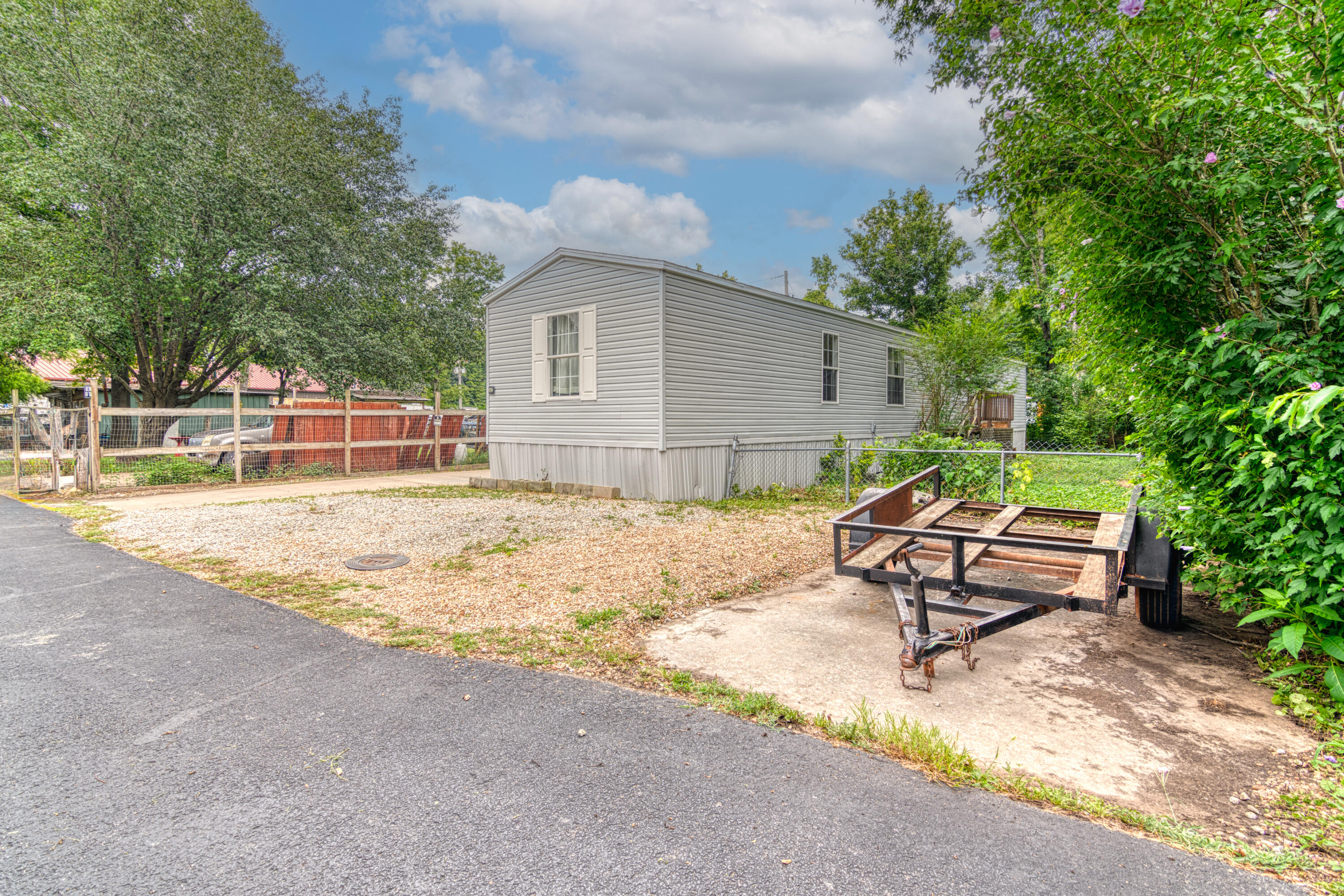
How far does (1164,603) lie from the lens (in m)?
3.80

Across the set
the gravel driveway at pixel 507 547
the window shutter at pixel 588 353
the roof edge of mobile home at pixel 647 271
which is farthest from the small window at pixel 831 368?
the window shutter at pixel 588 353

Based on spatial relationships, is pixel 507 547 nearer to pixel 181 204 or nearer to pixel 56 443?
pixel 56 443

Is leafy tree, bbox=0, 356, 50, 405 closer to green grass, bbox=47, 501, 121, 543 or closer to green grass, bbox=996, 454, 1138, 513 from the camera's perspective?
green grass, bbox=47, 501, 121, 543

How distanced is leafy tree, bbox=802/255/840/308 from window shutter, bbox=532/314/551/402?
2032cm

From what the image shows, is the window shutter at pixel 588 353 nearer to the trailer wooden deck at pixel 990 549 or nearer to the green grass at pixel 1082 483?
the trailer wooden deck at pixel 990 549

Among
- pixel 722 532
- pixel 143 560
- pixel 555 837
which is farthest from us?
pixel 722 532

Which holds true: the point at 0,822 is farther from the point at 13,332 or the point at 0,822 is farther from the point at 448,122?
the point at 448,122

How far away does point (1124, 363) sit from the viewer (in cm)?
357

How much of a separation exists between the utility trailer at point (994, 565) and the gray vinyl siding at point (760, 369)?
5.43 metres

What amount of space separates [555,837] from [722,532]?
5397 mm

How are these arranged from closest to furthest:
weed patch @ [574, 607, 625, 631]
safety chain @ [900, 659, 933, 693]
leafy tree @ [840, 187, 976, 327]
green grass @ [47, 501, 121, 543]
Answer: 1. safety chain @ [900, 659, 933, 693]
2. weed patch @ [574, 607, 625, 631]
3. green grass @ [47, 501, 121, 543]
4. leafy tree @ [840, 187, 976, 327]

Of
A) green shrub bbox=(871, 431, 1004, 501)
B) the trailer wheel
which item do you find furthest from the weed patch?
green shrub bbox=(871, 431, 1004, 501)

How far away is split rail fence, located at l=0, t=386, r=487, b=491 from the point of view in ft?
35.9

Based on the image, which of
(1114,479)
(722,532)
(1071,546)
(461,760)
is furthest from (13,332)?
(1114,479)
